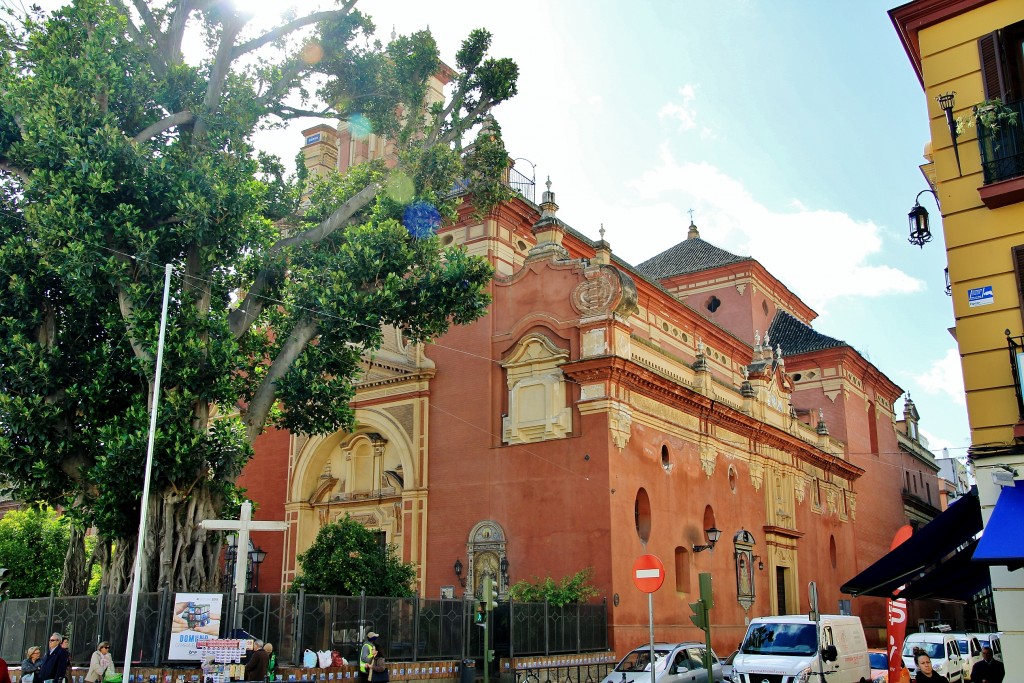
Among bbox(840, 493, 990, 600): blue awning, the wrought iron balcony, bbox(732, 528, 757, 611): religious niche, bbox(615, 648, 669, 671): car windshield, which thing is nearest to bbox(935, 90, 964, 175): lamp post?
the wrought iron balcony

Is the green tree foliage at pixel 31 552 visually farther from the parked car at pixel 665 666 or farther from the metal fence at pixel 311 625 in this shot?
the parked car at pixel 665 666

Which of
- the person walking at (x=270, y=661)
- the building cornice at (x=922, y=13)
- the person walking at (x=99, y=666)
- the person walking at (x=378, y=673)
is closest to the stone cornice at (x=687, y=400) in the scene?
the person walking at (x=378, y=673)

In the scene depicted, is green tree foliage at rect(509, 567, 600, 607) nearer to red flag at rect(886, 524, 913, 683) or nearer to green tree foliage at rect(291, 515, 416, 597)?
green tree foliage at rect(291, 515, 416, 597)

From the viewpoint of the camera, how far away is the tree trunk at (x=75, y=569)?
20547mm

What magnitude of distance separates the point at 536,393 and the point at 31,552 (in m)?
17.6

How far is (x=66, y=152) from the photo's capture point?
17312 millimetres

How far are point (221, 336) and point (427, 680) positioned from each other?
814cm

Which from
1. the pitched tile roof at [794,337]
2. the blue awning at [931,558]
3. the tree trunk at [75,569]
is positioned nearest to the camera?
the blue awning at [931,558]

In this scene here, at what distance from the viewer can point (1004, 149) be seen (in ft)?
37.3

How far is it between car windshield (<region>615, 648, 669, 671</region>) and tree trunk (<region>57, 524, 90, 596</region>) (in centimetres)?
1182

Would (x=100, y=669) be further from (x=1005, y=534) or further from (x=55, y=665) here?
(x=1005, y=534)

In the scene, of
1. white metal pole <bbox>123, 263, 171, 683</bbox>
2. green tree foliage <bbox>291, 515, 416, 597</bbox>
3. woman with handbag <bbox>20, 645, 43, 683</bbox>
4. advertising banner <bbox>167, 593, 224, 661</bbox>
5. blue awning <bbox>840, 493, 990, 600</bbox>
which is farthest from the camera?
green tree foliage <bbox>291, 515, 416, 597</bbox>

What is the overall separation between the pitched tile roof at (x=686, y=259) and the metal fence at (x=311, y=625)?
84.6 ft

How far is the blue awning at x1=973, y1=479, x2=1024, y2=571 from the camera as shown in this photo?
9.09m
